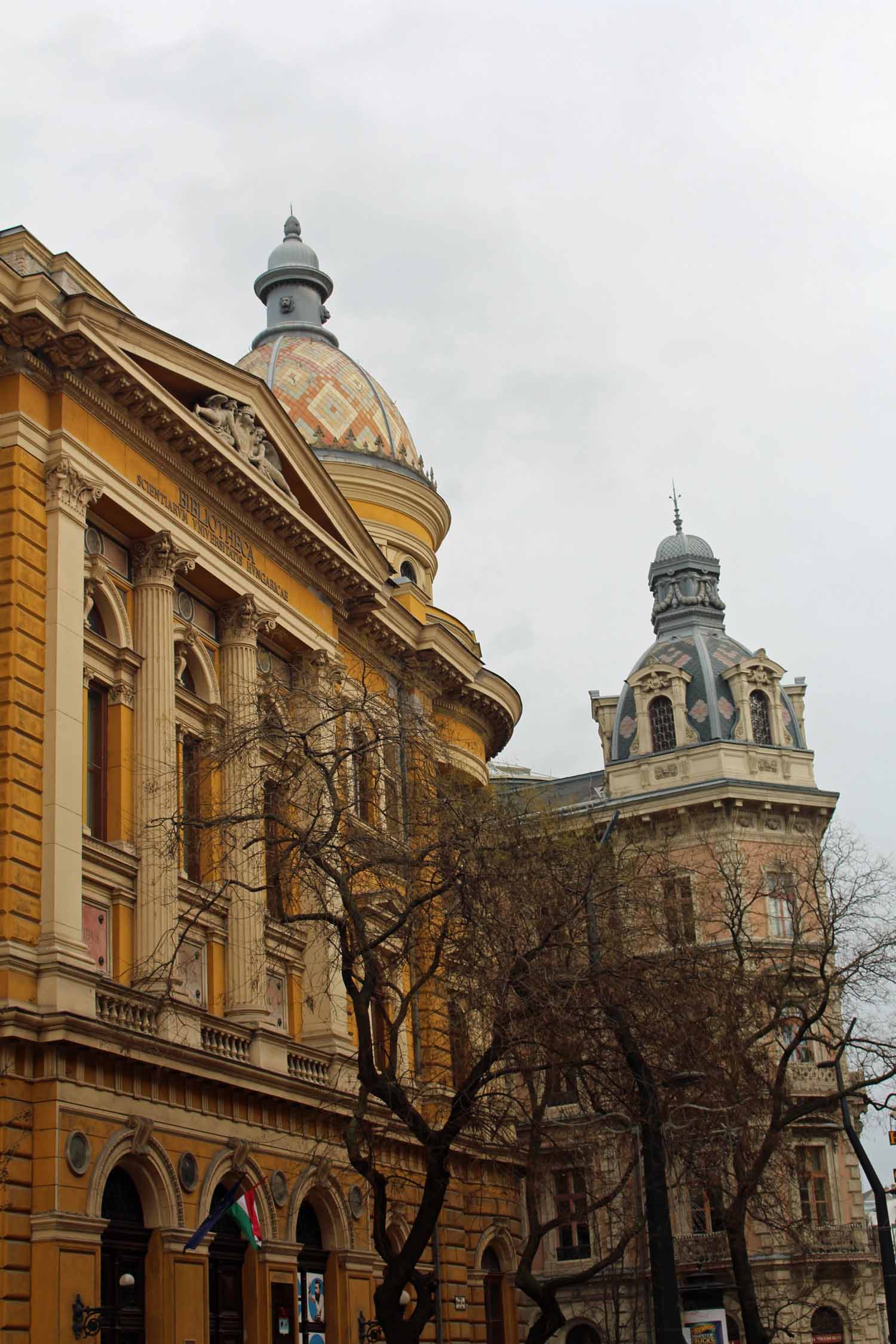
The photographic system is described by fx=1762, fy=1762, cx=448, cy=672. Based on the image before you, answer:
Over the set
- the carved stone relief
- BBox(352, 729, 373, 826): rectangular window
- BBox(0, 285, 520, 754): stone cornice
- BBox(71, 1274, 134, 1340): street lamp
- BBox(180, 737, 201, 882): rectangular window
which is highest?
the carved stone relief

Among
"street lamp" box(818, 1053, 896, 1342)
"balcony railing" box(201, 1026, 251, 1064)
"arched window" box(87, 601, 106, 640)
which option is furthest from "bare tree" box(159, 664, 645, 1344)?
"street lamp" box(818, 1053, 896, 1342)

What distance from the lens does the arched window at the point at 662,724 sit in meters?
59.0

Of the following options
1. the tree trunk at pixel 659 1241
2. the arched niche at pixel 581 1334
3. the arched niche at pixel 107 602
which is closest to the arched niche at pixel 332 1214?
the arched niche at pixel 107 602

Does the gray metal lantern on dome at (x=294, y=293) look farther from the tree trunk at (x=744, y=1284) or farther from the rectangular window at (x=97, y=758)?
the tree trunk at (x=744, y=1284)

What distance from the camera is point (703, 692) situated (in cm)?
5925

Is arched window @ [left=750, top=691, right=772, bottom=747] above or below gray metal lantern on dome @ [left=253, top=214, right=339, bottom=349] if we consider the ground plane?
below

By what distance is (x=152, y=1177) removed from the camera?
26.1 meters

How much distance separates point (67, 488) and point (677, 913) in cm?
1233

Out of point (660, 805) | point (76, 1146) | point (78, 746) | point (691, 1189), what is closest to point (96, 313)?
point (78, 746)

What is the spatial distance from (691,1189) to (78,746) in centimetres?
1541

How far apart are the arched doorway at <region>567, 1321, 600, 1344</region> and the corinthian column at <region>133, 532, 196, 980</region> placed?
99.5 ft

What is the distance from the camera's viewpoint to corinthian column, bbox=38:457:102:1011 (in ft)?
80.4

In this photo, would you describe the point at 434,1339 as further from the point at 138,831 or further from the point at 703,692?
the point at 703,692

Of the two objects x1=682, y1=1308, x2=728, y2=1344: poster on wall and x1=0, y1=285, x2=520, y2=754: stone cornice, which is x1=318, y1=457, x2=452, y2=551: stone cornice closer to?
x1=0, y1=285, x2=520, y2=754: stone cornice
